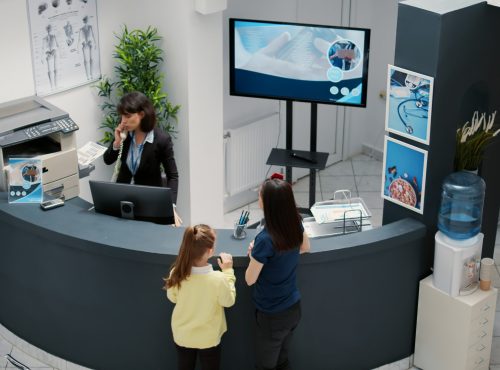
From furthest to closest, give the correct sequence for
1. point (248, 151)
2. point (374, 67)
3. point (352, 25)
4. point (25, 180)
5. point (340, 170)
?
point (340, 170)
point (374, 67)
point (352, 25)
point (248, 151)
point (25, 180)

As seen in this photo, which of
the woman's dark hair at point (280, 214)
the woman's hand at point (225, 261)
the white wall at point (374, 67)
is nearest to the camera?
the woman's dark hair at point (280, 214)

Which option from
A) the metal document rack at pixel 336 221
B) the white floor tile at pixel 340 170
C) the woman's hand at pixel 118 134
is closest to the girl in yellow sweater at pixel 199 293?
the metal document rack at pixel 336 221

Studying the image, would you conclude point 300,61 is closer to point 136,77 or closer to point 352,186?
point 136,77

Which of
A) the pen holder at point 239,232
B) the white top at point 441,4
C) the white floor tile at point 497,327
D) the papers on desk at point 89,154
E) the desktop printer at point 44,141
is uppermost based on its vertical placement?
the white top at point 441,4

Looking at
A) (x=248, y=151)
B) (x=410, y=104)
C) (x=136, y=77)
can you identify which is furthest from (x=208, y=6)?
(x=410, y=104)

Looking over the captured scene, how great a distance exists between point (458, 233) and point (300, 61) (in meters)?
2.17

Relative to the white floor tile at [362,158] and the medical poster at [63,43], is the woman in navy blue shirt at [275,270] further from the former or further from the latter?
the white floor tile at [362,158]

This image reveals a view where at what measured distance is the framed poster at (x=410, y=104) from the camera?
487 centimetres

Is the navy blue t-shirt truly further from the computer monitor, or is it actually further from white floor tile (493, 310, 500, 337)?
white floor tile (493, 310, 500, 337)

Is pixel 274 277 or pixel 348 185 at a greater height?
pixel 274 277

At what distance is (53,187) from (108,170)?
4.79 ft

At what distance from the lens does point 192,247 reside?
4340 mm

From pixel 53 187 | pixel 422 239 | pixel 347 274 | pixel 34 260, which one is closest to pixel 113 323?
pixel 34 260

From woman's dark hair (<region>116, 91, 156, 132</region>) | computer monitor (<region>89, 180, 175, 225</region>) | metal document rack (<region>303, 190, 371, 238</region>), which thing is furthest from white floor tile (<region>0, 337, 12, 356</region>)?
metal document rack (<region>303, 190, 371, 238</region>)
